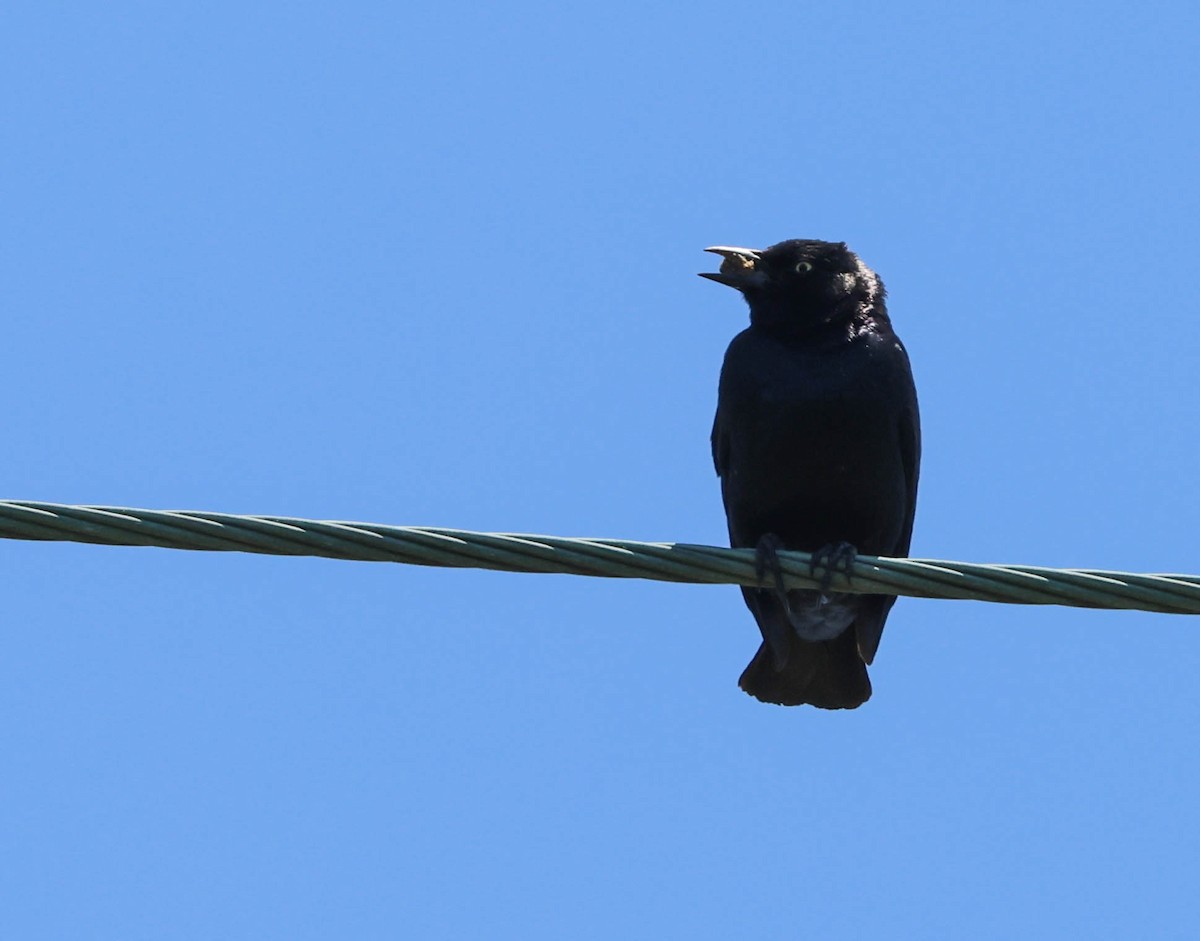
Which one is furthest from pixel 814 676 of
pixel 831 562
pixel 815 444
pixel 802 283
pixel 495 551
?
pixel 495 551

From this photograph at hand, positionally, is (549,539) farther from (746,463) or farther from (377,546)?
(746,463)

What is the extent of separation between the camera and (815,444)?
6660mm

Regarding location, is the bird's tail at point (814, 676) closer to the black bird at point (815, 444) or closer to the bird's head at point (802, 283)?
the black bird at point (815, 444)

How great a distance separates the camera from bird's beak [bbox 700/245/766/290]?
23.6 feet

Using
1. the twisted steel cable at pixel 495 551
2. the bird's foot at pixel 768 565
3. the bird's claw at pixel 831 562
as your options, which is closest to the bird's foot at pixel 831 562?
the bird's claw at pixel 831 562

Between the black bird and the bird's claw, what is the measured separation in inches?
32.8

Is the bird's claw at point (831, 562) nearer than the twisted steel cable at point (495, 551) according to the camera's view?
No

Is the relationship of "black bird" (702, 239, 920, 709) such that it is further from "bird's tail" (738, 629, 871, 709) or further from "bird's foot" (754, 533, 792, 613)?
"bird's foot" (754, 533, 792, 613)

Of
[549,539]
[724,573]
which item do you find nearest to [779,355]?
[724,573]

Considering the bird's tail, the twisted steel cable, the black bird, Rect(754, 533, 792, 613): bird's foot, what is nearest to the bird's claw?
Rect(754, 533, 792, 613): bird's foot

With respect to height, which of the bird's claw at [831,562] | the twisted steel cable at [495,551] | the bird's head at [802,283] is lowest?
the twisted steel cable at [495,551]

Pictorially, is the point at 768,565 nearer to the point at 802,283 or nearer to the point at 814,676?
the point at 814,676

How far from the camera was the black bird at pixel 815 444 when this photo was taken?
6680 mm

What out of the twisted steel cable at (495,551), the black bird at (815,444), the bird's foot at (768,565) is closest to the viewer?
the twisted steel cable at (495,551)
